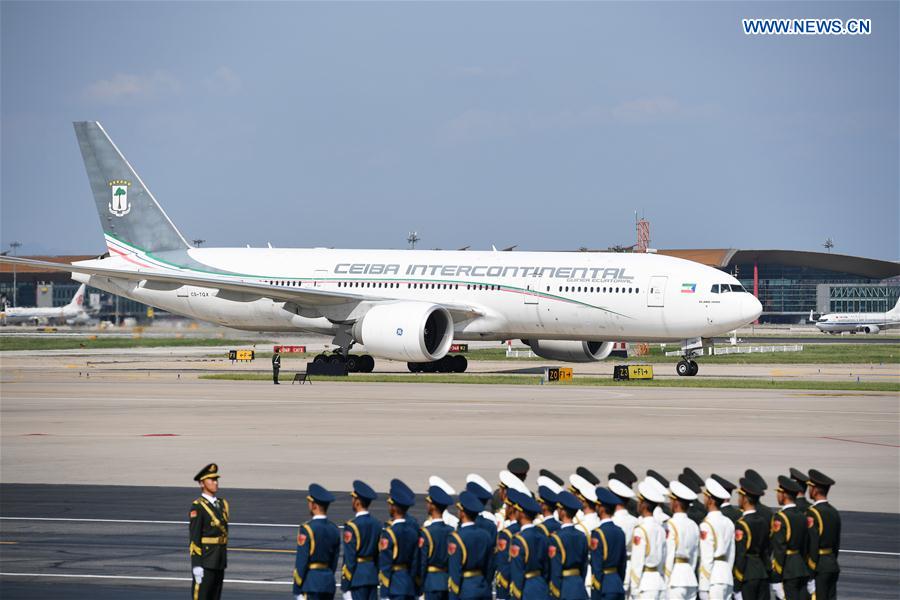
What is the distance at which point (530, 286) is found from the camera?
5503 cm

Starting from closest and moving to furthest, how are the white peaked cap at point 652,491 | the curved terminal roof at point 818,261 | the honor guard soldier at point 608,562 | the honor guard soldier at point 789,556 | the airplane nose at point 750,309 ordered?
the honor guard soldier at point 608,562 → the white peaked cap at point 652,491 → the honor guard soldier at point 789,556 → the airplane nose at point 750,309 → the curved terminal roof at point 818,261

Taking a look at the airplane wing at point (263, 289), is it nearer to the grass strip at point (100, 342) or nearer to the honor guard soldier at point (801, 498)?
the grass strip at point (100, 342)

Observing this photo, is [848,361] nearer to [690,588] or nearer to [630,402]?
[630,402]

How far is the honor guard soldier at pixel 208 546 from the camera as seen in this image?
50.1 ft

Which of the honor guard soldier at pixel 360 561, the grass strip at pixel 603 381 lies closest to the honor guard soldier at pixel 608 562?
the honor guard soldier at pixel 360 561

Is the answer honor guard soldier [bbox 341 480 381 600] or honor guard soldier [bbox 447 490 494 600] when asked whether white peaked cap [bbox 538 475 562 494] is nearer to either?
honor guard soldier [bbox 447 490 494 600]

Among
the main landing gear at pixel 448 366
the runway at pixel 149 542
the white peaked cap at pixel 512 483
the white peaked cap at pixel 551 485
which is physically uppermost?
the main landing gear at pixel 448 366

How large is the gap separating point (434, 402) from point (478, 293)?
14.0 meters

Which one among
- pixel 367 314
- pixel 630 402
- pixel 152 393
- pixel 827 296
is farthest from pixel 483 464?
pixel 827 296

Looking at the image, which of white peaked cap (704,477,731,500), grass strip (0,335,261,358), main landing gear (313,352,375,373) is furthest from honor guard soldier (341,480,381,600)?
grass strip (0,335,261,358)

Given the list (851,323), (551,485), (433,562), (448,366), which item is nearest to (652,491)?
(551,485)

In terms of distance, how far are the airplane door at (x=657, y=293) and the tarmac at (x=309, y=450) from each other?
4932mm

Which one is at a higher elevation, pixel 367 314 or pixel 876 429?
pixel 367 314

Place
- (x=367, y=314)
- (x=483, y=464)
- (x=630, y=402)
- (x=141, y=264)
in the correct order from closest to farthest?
(x=483, y=464), (x=630, y=402), (x=367, y=314), (x=141, y=264)
